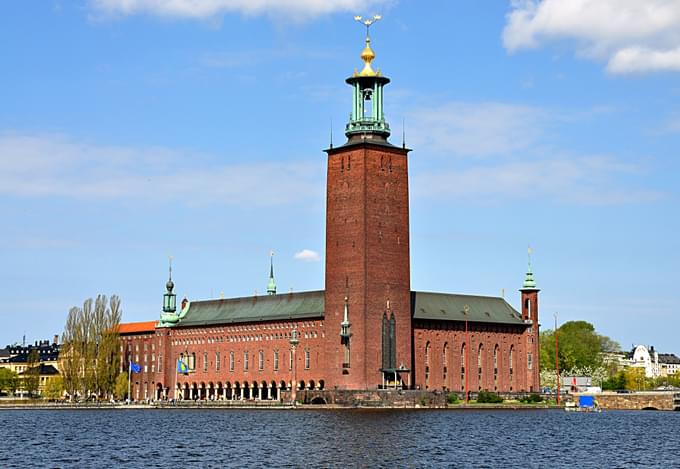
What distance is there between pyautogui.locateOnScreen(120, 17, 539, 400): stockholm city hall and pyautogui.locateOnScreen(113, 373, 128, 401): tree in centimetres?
524

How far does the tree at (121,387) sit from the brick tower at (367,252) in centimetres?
2635

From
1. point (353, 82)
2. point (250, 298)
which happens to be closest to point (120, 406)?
point (250, 298)

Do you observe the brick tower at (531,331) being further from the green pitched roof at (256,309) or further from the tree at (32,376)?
the tree at (32,376)

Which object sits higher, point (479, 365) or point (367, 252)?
point (367, 252)

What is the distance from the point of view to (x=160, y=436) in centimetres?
6531

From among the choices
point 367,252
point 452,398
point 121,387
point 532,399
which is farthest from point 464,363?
point 121,387

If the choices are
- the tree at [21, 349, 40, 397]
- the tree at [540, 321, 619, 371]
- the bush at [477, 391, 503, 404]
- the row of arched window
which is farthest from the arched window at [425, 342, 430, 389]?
the tree at [21, 349, 40, 397]

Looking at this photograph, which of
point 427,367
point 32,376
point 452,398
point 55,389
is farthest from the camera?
point 32,376

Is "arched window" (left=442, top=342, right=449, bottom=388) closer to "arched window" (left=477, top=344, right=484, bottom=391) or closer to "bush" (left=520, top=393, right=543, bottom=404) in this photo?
"arched window" (left=477, top=344, right=484, bottom=391)

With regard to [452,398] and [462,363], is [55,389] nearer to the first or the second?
[462,363]

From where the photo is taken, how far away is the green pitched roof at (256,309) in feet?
379

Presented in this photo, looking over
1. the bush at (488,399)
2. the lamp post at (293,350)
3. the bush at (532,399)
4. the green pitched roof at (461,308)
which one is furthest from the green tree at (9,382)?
the bush at (532,399)

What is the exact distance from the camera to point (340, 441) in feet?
189

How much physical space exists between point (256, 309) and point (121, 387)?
49.1 ft
